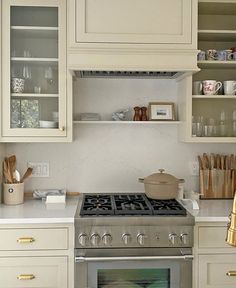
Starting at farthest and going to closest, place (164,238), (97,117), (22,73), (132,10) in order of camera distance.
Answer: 1. (97,117)
2. (22,73)
3. (132,10)
4. (164,238)

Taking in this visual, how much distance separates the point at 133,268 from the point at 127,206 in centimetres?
37

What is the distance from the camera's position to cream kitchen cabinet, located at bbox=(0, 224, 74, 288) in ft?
6.61

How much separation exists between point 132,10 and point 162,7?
19 cm

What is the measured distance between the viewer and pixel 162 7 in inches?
86.6

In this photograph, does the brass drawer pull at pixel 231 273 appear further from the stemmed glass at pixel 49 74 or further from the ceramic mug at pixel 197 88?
the stemmed glass at pixel 49 74

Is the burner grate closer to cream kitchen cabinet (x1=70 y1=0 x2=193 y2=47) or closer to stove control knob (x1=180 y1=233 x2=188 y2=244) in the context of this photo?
stove control knob (x1=180 y1=233 x2=188 y2=244)

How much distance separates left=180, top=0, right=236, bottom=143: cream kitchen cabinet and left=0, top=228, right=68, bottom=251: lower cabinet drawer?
3.38 ft

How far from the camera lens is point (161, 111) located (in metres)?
2.59

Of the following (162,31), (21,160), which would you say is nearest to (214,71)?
(162,31)

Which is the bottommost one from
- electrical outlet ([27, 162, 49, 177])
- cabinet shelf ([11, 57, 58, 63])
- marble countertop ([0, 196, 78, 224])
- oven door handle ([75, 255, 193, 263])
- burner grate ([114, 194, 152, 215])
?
oven door handle ([75, 255, 193, 263])

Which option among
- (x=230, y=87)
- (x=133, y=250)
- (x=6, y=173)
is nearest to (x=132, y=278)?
(x=133, y=250)

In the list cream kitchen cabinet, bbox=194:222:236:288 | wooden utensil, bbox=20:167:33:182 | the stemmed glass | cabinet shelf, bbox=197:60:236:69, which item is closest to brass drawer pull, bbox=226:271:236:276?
cream kitchen cabinet, bbox=194:222:236:288

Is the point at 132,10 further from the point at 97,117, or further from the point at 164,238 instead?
the point at 164,238

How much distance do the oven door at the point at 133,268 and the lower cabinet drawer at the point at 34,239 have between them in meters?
0.13
